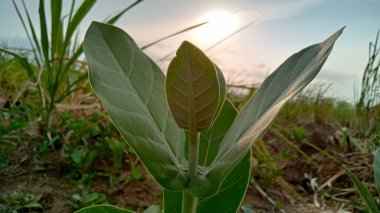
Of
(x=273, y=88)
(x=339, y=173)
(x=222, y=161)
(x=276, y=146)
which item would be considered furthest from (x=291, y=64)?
(x=276, y=146)

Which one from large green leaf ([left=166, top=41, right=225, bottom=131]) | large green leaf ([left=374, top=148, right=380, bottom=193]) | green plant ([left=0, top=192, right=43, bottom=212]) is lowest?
green plant ([left=0, top=192, right=43, bottom=212])

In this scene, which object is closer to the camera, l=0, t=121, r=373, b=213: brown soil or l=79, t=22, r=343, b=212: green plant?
l=79, t=22, r=343, b=212: green plant

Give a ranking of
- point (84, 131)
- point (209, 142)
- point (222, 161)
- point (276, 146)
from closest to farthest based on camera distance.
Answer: point (222, 161), point (209, 142), point (84, 131), point (276, 146)

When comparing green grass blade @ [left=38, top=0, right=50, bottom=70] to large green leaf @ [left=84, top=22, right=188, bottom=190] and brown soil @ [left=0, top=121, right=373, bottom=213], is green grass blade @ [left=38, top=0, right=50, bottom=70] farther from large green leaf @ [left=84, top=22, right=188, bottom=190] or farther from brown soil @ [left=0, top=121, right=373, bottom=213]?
large green leaf @ [left=84, top=22, right=188, bottom=190]

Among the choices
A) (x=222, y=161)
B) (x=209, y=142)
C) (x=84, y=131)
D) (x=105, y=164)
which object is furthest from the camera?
(x=84, y=131)

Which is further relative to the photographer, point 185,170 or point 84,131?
point 84,131

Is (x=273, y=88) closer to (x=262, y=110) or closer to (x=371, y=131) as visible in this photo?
(x=262, y=110)

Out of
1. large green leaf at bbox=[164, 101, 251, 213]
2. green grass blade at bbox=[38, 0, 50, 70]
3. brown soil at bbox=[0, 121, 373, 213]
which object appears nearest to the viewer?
large green leaf at bbox=[164, 101, 251, 213]

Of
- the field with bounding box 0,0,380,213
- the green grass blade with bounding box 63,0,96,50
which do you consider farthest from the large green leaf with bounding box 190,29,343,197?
the green grass blade with bounding box 63,0,96,50
